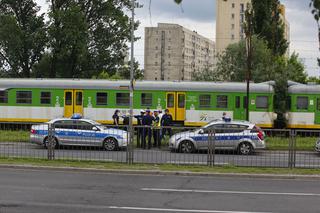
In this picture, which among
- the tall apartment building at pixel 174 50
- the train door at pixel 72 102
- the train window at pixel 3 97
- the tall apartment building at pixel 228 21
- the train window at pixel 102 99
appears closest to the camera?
the train window at pixel 102 99

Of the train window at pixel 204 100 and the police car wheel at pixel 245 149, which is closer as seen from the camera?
the police car wheel at pixel 245 149

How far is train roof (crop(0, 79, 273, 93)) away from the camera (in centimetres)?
3028

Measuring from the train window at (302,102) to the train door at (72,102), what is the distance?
1237 centimetres

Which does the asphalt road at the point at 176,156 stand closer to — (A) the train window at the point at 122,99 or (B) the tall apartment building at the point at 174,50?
(A) the train window at the point at 122,99

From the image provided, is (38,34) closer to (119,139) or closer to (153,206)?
A: (119,139)

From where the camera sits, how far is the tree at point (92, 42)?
4634 centimetres

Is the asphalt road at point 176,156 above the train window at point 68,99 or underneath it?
underneath

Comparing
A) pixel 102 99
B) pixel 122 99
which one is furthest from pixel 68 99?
pixel 122 99

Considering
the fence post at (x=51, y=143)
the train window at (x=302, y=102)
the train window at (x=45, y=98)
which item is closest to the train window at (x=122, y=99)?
the train window at (x=45, y=98)

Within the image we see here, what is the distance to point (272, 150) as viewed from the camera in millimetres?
15766

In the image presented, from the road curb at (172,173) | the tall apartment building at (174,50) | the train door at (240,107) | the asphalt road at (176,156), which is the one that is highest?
the tall apartment building at (174,50)

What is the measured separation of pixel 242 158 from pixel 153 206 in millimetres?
6862

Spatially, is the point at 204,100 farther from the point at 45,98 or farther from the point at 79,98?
the point at 45,98

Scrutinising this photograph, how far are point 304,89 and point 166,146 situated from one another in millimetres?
15579
